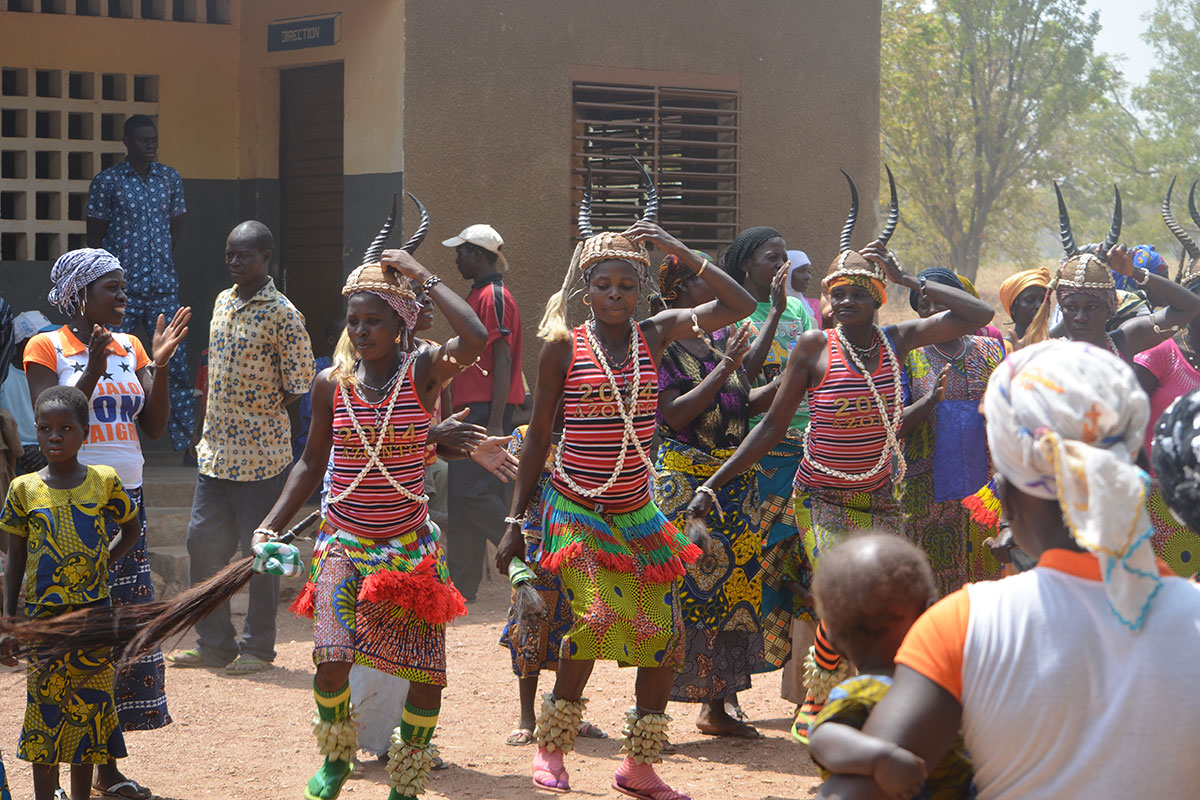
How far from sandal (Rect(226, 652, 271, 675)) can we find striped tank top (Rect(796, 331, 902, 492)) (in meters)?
3.52

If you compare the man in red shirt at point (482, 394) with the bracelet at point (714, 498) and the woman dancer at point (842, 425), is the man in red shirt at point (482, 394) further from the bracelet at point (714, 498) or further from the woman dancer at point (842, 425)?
the woman dancer at point (842, 425)

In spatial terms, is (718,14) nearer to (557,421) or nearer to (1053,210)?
(557,421)

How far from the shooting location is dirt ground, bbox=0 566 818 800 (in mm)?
5906

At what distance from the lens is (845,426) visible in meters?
5.93

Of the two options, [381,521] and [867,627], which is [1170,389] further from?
[867,627]

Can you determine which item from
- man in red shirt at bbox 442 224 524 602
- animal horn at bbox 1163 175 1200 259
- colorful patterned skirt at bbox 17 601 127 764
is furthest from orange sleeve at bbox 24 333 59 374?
animal horn at bbox 1163 175 1200 259

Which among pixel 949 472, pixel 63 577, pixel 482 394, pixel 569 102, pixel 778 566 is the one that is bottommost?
pixel 778 566

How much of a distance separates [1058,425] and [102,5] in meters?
10.4

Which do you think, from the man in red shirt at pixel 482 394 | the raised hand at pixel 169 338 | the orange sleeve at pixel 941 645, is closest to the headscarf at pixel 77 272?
the raised hand at pixel 169 338

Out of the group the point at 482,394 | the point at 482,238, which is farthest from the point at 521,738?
the point at 482,238

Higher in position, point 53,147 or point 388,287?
point 53,147

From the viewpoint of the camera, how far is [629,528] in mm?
5527

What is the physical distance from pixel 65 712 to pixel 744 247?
393cm

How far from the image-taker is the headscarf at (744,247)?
24.1 ft
